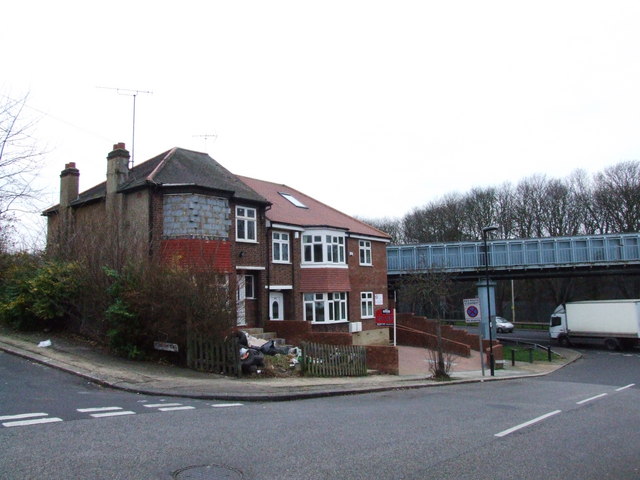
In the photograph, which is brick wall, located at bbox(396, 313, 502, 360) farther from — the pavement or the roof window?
the pavement

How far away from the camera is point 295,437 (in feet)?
25.8

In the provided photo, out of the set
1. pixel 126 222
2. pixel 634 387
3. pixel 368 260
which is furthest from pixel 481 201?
pixel 126 222

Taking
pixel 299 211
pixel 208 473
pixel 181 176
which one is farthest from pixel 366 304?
pixel 208 473

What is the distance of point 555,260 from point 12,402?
128 feet

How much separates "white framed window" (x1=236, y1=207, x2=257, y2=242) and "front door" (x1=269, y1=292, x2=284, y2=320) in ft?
10.9

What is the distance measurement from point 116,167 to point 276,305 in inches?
385

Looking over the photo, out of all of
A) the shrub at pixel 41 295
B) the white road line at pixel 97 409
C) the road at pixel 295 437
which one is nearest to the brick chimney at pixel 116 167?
the shrub at pixel 41 295

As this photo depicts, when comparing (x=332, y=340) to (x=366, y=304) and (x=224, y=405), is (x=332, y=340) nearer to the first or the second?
(x=366, y=304)

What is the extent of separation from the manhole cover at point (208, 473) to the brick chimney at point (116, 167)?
19.8 meters

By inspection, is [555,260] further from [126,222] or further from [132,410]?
[132,410]

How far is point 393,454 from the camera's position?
7.08 meters

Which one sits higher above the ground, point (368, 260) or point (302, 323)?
point (368, 260)

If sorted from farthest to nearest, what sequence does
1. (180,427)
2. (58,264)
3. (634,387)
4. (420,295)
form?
(420,295), (634,387), (58,264), (180,427)

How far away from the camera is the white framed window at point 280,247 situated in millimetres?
26844
